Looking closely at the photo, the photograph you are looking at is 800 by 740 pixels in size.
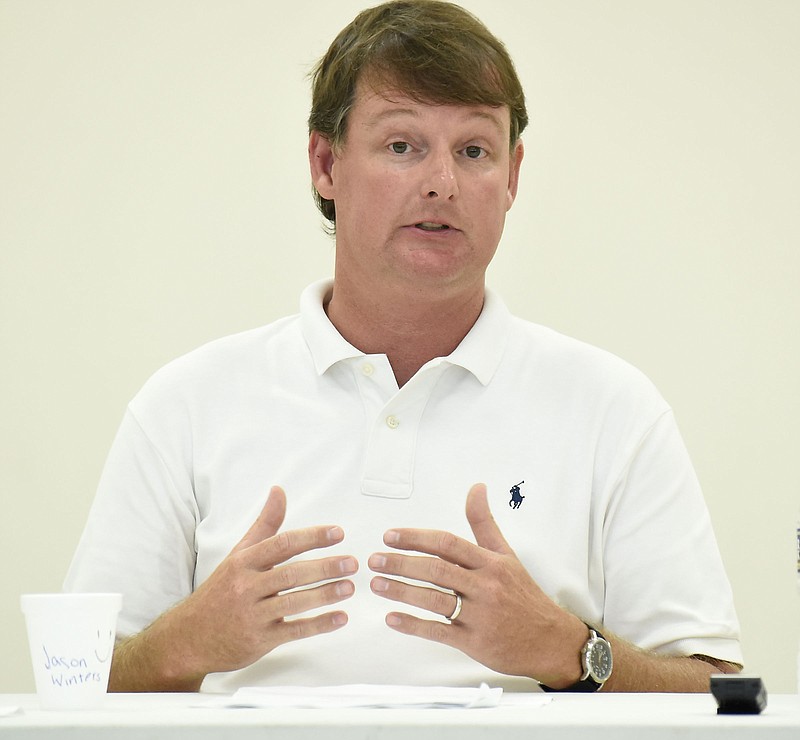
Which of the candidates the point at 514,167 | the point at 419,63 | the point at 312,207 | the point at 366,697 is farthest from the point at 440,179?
the point at 312,207

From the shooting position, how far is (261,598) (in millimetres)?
1139

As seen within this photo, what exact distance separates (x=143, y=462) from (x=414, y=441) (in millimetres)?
362

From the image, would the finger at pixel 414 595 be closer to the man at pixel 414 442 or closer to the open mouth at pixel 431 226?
the man at pixel 414 442

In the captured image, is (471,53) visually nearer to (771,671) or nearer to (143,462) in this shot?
(143,462)

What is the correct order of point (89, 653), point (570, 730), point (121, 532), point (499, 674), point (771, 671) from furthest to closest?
point (771, 671) < point (121, 532) < point (499, 674) < point (89, 653) < point (570, 730)

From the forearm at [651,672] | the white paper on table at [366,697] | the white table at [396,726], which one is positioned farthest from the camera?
the forearm at [651,672]

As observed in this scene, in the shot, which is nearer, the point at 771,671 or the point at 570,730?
the point at 570,730

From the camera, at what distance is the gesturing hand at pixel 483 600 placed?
3.62 feet

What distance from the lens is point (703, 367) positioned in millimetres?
2258

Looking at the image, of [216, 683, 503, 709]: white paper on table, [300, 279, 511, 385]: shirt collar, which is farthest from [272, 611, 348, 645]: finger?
[300, 279, 511, 385]: shirt collar

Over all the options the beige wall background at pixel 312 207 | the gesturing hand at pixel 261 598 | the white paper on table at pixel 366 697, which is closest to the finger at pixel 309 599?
the gesturing hand at pixel 261 598

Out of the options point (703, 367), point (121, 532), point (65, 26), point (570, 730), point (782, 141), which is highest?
point (65, 26)

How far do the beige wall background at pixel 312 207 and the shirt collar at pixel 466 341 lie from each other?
27.2 inches

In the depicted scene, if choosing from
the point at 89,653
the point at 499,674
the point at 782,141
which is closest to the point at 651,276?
the point at 782,141
